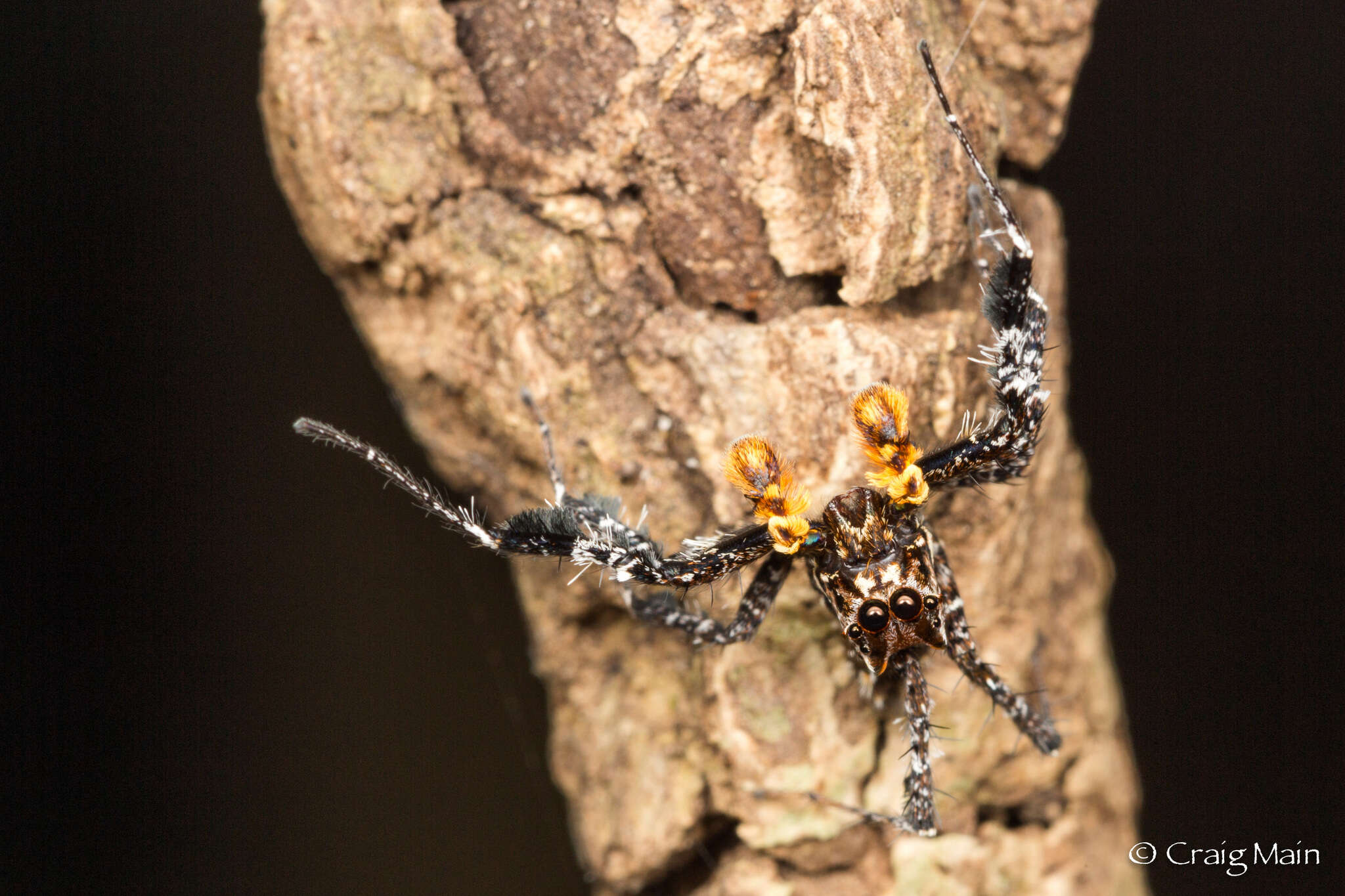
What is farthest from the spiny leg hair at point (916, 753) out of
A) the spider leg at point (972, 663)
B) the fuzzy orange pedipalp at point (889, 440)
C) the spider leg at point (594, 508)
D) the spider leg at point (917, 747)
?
the spider leg at point (594, 508)

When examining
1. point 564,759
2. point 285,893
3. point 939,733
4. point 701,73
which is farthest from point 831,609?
point 285,893

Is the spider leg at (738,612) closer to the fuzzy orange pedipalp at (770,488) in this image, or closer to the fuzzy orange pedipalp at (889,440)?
the fuzzy orange pedipalp at (770,488)

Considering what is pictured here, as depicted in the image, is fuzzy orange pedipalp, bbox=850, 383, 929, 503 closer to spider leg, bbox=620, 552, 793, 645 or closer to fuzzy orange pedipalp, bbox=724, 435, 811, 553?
fuzzy orange pedipalp, bbox=724, 435, 811, 553

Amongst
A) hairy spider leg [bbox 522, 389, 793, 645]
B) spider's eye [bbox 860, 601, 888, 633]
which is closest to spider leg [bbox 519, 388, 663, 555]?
hairy spider leg [bbox 522, 389, 793, 645]

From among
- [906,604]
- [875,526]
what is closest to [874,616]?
[906,604]

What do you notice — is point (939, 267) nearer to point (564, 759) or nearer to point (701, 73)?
point (701, 73)
